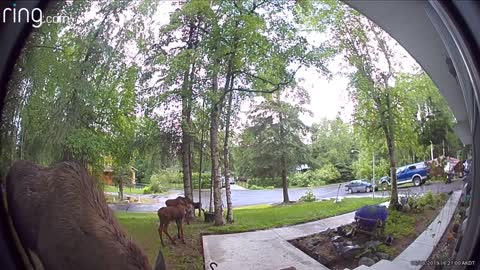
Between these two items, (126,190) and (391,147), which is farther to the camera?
(126,190)

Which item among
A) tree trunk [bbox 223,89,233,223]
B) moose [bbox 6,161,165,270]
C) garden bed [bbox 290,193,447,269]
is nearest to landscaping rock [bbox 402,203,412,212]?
garden bed [bbox 290,193,447,269]

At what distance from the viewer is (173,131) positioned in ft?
3.88

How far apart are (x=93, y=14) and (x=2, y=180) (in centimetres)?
66

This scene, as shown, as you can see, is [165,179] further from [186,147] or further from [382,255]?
[382,255]

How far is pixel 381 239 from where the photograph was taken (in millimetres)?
1106

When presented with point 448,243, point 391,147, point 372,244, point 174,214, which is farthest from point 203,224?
point 448,243

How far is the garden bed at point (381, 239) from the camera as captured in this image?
43.5 inches

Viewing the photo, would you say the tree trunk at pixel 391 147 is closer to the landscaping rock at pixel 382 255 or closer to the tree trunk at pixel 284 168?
the landscaping rock at pixel 382 255

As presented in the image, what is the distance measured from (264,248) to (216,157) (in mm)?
339

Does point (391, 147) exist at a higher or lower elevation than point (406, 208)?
higher

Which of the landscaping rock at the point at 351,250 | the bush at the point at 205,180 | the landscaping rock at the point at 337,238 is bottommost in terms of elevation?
the landscaping rock at the point at 351,250

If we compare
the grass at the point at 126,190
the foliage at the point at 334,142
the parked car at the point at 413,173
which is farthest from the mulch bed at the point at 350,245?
the grass at the point at 126,190

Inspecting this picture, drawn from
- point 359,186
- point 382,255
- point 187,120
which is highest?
point 187,120

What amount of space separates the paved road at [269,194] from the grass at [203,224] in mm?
20
